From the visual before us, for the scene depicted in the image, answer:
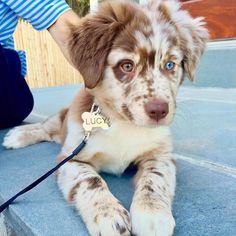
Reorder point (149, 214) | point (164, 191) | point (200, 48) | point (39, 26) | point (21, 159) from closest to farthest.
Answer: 1. point (149, 214)
2. point (164, 191)
3. point (200, 48)
4. point (21, 159)
5. point (39, 26)

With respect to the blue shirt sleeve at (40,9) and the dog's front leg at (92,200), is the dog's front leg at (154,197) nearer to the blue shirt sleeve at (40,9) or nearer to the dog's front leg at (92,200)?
the dog's front leg at (92,200)

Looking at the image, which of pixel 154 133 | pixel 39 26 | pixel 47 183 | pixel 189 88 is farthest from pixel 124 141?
pixel 189 88

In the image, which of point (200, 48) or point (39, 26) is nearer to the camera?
point (200, 48)

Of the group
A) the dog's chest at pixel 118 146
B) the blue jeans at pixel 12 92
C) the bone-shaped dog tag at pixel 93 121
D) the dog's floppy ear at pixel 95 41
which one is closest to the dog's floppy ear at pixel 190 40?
the dog's floppy ear at pixel 95 41

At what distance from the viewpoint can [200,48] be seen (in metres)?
2.33

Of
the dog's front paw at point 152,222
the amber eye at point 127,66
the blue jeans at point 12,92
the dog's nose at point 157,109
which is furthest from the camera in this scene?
the blue jeans at point 12,92

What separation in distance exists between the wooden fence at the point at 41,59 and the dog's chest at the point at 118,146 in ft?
26.5

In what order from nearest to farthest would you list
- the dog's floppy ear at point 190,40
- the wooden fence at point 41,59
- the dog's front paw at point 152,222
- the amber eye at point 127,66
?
the dog's front paw at point 152,222, the amber eye at point 127,66, the dog's floppy ear at point 190,40, the wooden fence at point 41,59

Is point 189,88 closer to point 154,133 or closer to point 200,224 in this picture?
point 154,133

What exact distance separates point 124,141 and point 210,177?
480 millimetres

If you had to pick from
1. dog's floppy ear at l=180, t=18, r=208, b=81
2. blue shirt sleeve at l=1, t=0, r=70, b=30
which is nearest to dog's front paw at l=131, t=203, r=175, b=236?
dog's floppy ear at l=180, t=18, r=208, b=81

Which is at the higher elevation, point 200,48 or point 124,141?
point 200,48

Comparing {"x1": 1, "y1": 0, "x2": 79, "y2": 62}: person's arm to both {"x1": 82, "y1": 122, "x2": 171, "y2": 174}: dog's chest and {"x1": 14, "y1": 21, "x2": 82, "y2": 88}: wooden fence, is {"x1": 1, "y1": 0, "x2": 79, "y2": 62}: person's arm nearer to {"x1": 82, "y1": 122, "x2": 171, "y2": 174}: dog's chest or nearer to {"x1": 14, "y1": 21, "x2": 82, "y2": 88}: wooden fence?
{"x1": 82, "y1": 122, "x2": 171, "y2": 174}: dog's chest

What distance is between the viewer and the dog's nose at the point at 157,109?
1754mm
